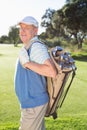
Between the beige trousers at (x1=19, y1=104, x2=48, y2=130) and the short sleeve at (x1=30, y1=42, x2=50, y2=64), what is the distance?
54 centimetres

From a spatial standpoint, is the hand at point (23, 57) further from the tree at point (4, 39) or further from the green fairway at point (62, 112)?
the tree at point (4, 39)

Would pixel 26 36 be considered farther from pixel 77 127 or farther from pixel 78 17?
pixel 78 17

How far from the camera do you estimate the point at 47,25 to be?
73.3 meters

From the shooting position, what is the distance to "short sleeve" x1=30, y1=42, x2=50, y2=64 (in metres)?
3.21

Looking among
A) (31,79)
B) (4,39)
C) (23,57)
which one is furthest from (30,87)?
(4,39)

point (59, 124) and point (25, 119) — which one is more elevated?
point (25, 119)

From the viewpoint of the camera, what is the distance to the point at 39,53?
3223 millimetres

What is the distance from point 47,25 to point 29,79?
7048 cm

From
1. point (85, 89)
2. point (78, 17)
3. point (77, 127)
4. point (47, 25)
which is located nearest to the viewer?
point (77, 127)

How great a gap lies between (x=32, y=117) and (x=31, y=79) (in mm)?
415

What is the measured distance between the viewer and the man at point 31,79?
10.7 ft

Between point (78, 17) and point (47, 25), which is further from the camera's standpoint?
point (47, 25)

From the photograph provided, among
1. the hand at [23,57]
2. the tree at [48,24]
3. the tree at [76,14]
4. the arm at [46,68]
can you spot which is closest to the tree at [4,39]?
the tree at [48,24]

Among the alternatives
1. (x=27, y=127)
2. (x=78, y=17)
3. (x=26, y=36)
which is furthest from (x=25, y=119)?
(x=78, y=17)
